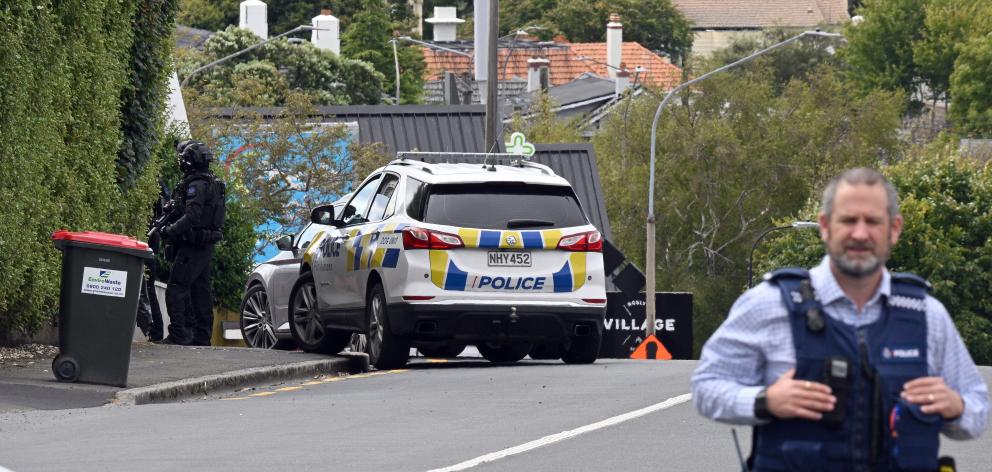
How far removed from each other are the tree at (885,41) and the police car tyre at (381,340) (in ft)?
288

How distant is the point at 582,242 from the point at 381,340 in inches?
72.0

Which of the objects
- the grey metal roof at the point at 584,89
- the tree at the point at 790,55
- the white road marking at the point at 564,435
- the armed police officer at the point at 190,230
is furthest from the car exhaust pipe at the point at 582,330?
the tree at the point at 790,55

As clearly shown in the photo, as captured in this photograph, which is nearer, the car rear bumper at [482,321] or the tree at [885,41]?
the car rear bumper at [482,321]

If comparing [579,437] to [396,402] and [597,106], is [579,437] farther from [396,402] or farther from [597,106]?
[597,106]

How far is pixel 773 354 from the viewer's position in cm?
518

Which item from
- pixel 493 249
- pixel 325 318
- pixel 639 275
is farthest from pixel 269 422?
pixel 639 275

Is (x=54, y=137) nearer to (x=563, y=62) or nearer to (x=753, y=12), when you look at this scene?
(x=563, y=62)

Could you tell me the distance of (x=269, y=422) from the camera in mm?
12602

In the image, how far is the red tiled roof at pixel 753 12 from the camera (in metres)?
155

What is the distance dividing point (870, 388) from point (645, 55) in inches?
4275

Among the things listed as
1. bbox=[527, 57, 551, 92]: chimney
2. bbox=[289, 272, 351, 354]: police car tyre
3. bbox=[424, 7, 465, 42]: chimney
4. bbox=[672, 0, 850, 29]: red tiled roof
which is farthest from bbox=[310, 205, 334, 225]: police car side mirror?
bbox=[672, 0, 850, 29]: red tiled roof

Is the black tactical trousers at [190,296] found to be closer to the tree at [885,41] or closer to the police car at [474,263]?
the police car at [474,263]

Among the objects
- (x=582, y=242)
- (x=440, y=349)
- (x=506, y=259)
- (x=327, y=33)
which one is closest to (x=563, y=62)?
(x=327, y=33)

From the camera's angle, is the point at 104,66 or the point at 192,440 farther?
the point at 104,66
